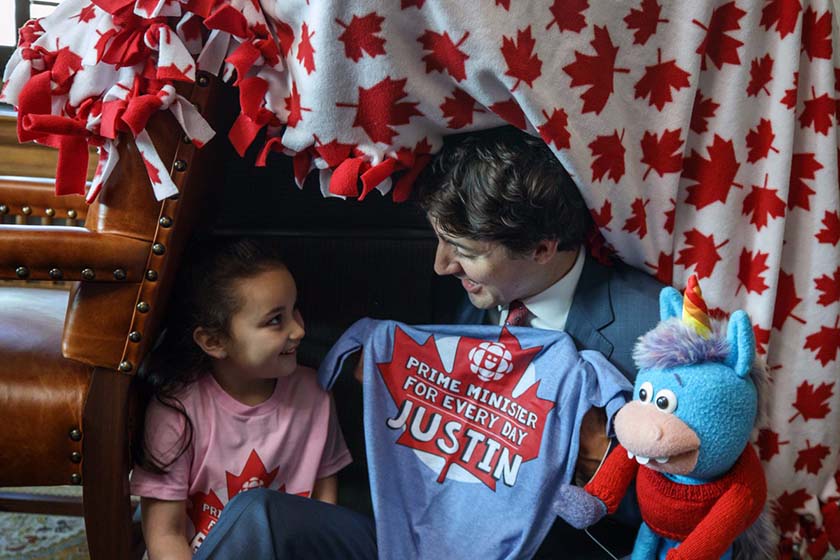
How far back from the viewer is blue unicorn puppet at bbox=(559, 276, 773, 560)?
98cm

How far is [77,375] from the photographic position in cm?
116

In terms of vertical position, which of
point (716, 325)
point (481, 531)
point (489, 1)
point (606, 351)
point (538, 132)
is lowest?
point (481, 531)

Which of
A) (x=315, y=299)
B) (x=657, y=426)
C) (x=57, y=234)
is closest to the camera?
(x=657, y=426)

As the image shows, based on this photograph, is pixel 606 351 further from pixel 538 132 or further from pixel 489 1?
pixel 489 1

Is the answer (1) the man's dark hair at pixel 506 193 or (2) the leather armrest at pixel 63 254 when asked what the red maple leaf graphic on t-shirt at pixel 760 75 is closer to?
(1) the man's dark hair at pixel 506 193

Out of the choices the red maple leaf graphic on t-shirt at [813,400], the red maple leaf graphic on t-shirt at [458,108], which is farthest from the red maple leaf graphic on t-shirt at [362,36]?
the red maple leaf graphic on t-shirt at [813,400]

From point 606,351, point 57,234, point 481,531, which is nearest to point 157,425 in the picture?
point 57,234

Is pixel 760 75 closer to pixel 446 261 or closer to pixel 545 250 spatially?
pixel 545 250

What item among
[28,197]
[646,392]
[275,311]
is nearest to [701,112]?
[646,392]

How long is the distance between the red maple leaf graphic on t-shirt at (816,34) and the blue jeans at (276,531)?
0.91 meters

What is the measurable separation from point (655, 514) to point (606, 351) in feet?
0.80

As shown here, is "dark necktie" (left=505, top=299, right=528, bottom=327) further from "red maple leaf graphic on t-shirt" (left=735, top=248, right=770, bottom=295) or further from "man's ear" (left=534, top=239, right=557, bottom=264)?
"red maple leaf graphic on t-shirt" (left=735, top=248, right=770, bottom=295)

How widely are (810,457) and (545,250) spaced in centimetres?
49

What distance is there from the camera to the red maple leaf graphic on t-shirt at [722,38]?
112 centimetres
